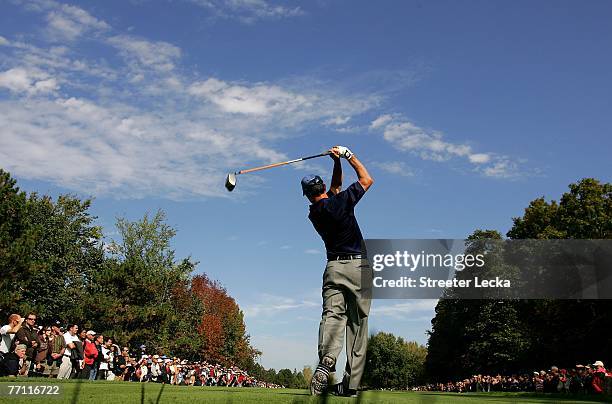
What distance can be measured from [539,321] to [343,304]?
55.5 metres

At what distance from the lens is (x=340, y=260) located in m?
8.63

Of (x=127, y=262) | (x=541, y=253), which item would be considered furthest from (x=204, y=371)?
(x=541, y=253)

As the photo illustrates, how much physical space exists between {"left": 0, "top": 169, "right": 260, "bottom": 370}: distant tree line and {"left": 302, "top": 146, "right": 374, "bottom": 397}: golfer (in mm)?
41052

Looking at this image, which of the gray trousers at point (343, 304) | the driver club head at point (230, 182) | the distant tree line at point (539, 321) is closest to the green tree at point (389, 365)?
the distant tree line at point (539, 321)

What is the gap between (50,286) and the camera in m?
60.6

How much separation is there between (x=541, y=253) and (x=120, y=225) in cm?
4355

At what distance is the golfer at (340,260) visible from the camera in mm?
8508

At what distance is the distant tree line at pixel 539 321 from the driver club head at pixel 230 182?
41935 millimetres

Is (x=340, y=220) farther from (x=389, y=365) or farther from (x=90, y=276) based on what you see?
(x=389, y=365)

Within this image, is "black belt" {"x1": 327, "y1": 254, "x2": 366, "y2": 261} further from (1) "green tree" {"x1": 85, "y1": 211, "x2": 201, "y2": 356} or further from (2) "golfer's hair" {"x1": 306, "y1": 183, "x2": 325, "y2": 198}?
(1) "green tree" {"x1": 85, "y1": 211, "x2": 201, "y2": 356}

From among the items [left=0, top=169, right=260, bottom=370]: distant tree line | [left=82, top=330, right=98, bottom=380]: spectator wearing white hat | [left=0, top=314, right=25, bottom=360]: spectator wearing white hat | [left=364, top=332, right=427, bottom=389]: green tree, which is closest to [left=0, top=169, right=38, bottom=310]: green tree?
[left=0, top=169, right=260, bottom=370]: distant tree line

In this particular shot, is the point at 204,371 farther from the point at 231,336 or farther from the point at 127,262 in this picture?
the point at 231,336

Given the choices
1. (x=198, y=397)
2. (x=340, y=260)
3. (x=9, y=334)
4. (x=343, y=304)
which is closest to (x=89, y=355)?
(x=9, y=334)

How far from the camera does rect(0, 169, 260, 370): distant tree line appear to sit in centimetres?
4778
